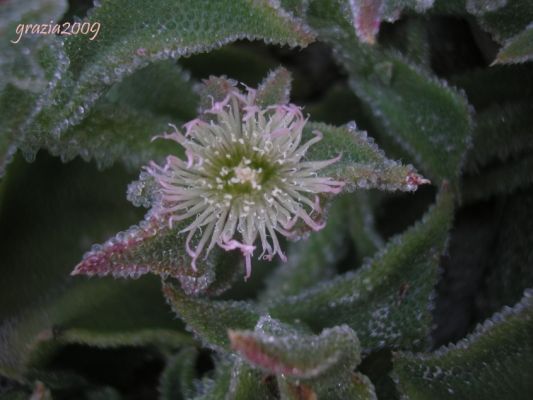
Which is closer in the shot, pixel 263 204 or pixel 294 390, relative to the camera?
pixel 294 390

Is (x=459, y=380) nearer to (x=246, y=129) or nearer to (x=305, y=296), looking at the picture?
(x=305, y=296)

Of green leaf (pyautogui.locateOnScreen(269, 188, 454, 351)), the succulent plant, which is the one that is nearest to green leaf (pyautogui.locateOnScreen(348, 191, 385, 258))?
the succulent plant

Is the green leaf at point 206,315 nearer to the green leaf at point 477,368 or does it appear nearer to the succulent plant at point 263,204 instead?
the succulent plant at point 263,204

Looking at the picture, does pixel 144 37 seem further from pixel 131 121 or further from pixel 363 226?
pixel 363 226

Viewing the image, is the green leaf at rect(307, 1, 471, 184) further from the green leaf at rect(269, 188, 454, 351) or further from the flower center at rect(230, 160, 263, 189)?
the flower center at rect(230, 160, 263, 189)

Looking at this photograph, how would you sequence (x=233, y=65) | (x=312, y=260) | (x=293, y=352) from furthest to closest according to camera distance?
1. (x=233, y=65)
2. (x=312, y=260)
3. (x=293, y=352)

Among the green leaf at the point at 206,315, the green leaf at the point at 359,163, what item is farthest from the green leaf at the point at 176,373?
the green leaf at the point at 359,163

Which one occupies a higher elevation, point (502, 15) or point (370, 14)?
point (502, 15)

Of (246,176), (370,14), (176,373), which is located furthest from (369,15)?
(176,373)
